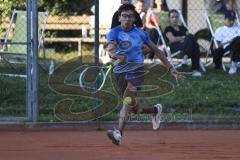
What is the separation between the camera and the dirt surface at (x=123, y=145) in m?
8.30

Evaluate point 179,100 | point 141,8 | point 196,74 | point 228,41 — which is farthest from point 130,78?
point 141,8

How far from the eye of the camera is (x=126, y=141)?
972 cm

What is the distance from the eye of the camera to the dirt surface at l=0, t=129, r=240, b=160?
27.2 ft

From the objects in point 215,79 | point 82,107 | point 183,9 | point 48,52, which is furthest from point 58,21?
point 82,107

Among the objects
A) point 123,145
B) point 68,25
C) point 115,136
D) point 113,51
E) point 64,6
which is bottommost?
point 123,145

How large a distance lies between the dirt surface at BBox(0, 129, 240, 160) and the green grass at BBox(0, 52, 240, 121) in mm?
755

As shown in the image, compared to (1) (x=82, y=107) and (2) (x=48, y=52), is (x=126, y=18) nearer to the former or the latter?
(1) (x=82, y=107)

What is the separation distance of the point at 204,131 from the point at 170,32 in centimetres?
418

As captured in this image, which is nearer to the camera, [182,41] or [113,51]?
[113,51]

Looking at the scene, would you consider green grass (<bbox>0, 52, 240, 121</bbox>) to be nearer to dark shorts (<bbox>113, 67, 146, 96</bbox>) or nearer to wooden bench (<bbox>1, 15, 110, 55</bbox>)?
dark shorts (<bbox>113, 67, 146, 96</bbox>)

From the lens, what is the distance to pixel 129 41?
9.19m

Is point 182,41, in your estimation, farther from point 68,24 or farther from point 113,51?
point 68,24

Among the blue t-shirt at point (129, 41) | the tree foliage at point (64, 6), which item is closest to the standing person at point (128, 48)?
the blue t-shirt at point (129, 41)

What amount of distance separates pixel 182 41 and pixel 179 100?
2466 mm
